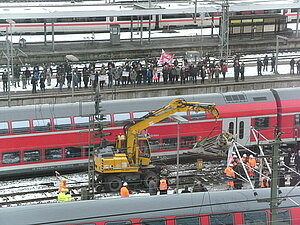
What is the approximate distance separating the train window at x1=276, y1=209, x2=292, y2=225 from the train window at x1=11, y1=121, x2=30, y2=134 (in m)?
11.6

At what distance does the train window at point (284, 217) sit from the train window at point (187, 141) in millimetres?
10099

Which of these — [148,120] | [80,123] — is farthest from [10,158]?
[148,120]

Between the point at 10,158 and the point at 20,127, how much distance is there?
1.25 m

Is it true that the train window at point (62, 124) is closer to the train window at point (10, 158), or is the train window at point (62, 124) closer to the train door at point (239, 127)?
the train window at point (10, 158)

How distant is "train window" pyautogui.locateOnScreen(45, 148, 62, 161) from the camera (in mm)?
28359

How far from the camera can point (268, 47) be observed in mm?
50406

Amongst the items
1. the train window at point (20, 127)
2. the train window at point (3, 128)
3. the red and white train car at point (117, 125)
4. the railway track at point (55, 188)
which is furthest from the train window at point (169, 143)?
the train window at point (3, 128)

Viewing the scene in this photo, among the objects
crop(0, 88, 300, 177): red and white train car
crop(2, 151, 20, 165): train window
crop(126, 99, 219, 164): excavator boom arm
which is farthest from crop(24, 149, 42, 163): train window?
crop(126, 99, 219, 164): excavator boom arm

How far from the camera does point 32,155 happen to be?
2816 centimetres

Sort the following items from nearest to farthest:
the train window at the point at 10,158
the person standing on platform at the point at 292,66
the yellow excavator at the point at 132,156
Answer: the yellow excavator at the point at 132,156, the train window at the point at 10,158, the person standing on platform at the point at 292,66

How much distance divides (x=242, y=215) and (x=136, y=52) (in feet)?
92.8

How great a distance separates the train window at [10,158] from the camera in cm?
2781

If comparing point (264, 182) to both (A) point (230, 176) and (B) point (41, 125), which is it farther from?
(B) point (41, 125)

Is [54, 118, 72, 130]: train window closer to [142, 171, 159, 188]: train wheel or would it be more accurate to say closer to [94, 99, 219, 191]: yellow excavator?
[94, 99, 219, 191]: yellow excavator
